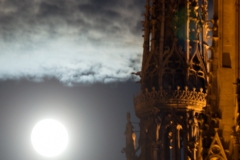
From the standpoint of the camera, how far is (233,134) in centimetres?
2238

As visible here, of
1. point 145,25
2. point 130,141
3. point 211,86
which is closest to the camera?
point 211,86

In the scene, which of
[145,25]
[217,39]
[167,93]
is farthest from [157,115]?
[217,39]

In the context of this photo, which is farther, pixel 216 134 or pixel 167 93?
pixel 167 93

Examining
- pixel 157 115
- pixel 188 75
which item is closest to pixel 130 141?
pixel 157 115

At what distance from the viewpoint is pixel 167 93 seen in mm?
48469

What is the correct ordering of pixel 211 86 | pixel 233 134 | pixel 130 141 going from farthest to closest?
pixel 130 141 → pixel 211 86 → pixel 233 134

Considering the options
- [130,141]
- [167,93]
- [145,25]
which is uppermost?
[145,25]

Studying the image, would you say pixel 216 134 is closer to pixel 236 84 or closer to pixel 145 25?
pixel 236 84

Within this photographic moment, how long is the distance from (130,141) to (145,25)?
337 inches

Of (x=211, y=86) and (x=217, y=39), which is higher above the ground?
(x=217, y=39)

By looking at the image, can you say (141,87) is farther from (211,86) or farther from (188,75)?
(211,86)

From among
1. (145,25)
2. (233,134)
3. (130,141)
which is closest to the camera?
(233,134)

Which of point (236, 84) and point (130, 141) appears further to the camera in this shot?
point (130, 141)

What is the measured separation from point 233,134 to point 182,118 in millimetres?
25707
